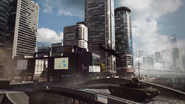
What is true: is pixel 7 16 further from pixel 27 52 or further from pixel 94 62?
pixel 94 62

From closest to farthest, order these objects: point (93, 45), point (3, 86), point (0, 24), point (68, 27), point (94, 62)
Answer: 1. point (3, 86)
2. point (94, 62)
3. point (0, 24)
4. point (93, 45)
5. point (68, 27)

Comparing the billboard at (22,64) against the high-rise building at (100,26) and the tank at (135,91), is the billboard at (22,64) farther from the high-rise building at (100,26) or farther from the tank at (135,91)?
the high-rise building at (100,26)

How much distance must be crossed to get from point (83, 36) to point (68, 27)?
2800 centimetres

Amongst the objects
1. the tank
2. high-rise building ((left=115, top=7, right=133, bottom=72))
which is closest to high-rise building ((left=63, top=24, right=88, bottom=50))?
high-rise building ((left=115, top=7, right=133, bottom=72))

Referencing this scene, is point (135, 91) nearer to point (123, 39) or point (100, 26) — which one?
point (100, 26)

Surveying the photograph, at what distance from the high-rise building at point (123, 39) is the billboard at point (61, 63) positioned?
4731 inches

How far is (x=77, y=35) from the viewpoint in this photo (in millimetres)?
165875

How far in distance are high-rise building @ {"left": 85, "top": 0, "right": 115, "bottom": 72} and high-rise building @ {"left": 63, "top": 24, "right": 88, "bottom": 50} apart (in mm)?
6691

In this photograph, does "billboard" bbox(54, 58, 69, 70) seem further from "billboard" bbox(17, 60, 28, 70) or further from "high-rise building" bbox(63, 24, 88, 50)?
"high-rise building" bbox(63, 24, 88, 50)

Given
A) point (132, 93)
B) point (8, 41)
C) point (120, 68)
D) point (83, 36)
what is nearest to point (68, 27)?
point (83, 36)

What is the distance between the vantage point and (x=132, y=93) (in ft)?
85.5

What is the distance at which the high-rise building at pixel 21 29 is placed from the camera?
145562 mm

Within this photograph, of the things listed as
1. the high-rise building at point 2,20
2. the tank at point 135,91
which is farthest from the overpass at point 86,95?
the high-rise building at point 2,20

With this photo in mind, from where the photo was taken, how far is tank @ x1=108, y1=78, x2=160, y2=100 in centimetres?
2483
